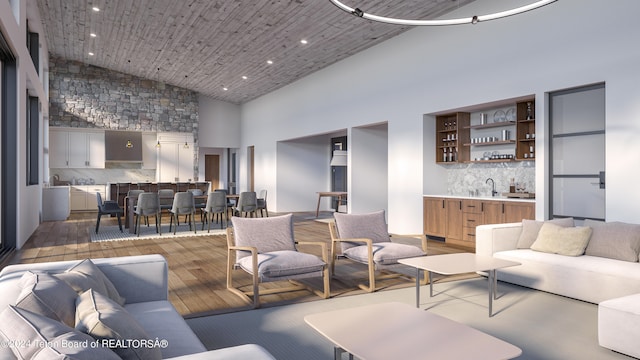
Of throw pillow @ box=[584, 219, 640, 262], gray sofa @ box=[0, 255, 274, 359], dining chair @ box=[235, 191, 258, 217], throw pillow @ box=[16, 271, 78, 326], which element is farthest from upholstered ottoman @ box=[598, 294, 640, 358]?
dining chair @ box=[235, 191, 258, 217]

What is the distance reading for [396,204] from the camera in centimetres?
834

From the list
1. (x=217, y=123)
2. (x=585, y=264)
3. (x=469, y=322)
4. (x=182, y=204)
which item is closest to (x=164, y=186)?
(x=182, y=204)

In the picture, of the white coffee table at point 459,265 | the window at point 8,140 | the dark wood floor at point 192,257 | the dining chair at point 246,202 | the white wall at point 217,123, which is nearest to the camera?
the white coffee table at point 459,265

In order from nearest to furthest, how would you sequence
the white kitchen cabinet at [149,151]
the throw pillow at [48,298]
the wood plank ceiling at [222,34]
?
the throw pillow at [48,298]
the wood plank ceiling at [222,34]
the white kitchen cabinet at [149,151]

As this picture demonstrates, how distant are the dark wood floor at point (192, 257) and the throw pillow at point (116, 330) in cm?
206

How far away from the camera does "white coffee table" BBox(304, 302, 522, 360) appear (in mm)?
1914

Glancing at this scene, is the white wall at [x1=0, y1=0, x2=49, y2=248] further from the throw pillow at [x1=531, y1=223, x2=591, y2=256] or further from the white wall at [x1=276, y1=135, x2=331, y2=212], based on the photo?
the white wall at [x1=276, y1=135, x2=331, y2=212]

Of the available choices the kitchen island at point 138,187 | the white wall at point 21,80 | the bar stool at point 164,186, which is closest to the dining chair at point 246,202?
the kitchen island at point 138,187

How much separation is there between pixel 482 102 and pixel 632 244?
10.2 feet

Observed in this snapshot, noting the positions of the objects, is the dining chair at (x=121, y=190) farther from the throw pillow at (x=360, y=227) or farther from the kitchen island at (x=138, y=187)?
the throw pillow at (x=360, y=227)

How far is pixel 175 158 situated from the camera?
14.5 metres

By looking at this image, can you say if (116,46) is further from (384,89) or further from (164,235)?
(384,89)

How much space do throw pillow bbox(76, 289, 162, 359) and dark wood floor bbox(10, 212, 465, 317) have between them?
2.06 m

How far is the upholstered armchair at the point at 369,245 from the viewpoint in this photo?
14.2 ft
